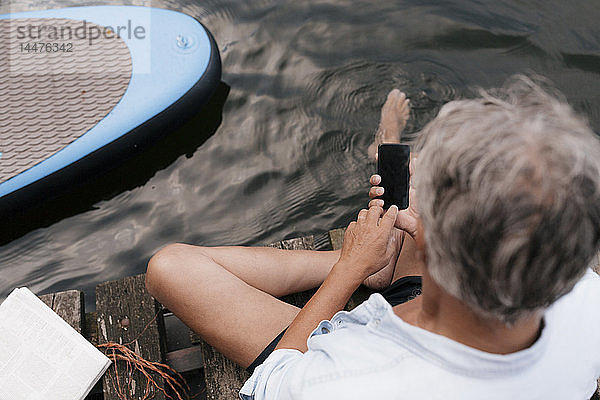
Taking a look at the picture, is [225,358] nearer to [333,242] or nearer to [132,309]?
[132,309]

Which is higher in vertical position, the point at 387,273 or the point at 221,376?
the point at 387,273

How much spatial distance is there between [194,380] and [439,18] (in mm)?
2352

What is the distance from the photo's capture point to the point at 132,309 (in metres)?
1.99

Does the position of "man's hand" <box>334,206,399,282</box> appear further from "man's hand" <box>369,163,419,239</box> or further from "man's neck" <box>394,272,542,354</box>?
"man's neck" <box>394,272,542,354</box>

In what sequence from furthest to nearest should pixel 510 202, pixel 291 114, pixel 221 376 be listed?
pixel 291 114
pixel 221 376
pixel 510 202

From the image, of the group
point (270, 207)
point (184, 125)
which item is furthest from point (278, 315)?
point (184, 125)

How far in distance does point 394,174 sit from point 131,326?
3.59 ft

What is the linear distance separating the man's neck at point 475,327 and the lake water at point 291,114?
164 cm

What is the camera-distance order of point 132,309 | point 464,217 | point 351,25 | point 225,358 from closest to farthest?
point 464,217 < point 225,358 < point 132,309 < point 351,25

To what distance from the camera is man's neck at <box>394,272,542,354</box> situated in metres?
0.89

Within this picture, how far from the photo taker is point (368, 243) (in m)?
1.45

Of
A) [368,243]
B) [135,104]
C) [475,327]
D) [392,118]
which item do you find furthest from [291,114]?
[475,327]

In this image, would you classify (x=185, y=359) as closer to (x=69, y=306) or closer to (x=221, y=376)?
(x=221, y=376)

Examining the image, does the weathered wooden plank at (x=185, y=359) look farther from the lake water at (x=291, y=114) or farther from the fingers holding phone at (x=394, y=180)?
the fingers holding phone at (x=394, y=180)
